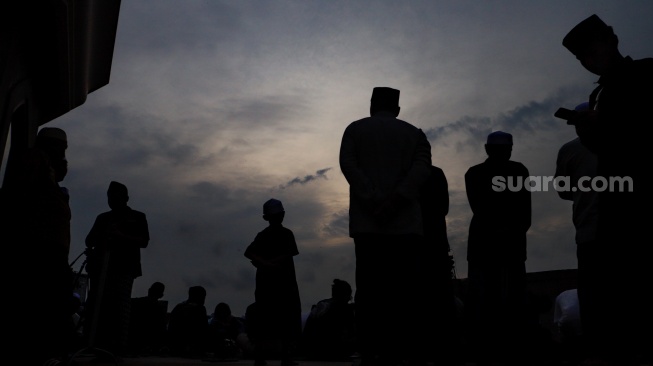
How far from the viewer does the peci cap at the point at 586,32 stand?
8.93 feet

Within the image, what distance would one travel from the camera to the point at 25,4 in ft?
13.2

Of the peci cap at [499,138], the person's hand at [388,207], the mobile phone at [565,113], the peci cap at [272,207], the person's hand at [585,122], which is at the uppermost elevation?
the peci cap at [499,138]

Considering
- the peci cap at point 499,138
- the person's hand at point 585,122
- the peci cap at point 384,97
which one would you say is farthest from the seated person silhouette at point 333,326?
the person's hand at point 585,122

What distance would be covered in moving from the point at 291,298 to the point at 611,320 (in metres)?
3.81

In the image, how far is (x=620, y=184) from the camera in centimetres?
258

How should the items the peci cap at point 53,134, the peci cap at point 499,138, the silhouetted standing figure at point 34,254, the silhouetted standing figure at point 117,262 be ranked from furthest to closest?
1. the silhouetted standing figure at point 117,262
2. the peci cap at point 499,138
3. the peci cap at point 53,134
4. the silhouetted standing figure at point 34,254

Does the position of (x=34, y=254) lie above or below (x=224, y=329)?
above

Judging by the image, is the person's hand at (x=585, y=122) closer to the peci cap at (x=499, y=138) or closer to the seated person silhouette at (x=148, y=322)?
the peci cap at (x=499, y=138)

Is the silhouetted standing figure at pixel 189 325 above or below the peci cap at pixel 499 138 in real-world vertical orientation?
below

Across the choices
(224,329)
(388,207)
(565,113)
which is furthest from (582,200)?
(224,329)

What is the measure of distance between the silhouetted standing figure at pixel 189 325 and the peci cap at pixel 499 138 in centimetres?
658

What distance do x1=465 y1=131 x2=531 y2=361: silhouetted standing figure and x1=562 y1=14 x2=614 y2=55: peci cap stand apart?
78.6 inches

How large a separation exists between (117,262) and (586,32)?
4666 mm

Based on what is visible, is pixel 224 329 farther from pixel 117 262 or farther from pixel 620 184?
pixel 620 184
